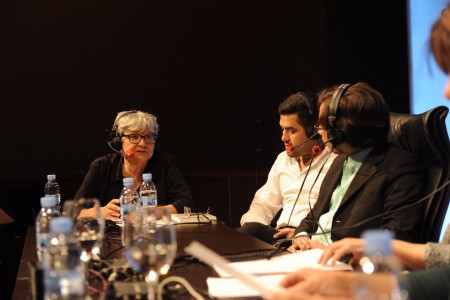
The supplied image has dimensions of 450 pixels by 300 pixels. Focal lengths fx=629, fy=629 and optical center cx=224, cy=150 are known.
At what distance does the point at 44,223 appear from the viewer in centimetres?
173

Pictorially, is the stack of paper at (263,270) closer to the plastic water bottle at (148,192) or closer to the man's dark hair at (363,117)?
the man's dark hair at (363,117)

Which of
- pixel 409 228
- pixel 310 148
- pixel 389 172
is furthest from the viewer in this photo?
pixel 310 148

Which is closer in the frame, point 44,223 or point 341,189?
point 44,223

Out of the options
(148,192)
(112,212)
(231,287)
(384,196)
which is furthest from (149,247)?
(148,192)

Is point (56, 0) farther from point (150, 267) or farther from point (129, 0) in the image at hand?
point (150, 267)

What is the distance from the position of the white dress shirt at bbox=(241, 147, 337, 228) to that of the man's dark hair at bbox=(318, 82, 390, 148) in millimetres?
767

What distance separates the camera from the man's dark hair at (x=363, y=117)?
2299 mm

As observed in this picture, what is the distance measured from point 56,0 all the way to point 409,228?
15.8ft

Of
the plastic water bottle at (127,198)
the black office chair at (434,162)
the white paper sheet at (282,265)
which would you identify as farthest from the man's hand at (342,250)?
the plastic water bottle at (127,198)

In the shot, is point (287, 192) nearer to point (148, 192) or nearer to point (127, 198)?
point (148, 192)

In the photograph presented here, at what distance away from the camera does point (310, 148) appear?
3.19 meters

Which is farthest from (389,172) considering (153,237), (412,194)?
(153,237)

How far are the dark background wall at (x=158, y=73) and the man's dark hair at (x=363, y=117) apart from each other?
10.4ft

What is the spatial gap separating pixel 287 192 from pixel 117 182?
0.91 metres
